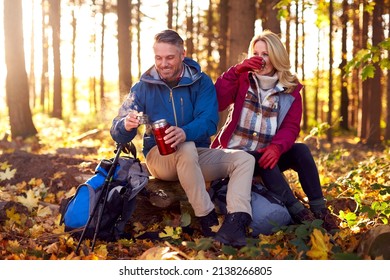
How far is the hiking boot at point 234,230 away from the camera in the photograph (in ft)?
14.2

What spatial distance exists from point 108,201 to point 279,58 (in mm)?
1953

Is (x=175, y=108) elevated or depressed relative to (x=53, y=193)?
elevated

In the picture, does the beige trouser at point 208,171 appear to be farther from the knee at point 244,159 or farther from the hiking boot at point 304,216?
the hiking boot at point 304,216

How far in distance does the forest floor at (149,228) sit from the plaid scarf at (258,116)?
87 centimetres

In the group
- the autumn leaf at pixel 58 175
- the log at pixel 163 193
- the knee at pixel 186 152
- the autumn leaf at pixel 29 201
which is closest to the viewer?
the knee at pixel 186 152

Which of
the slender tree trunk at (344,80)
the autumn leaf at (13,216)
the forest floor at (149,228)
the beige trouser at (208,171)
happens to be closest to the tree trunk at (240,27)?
the forest floor at (149,228)

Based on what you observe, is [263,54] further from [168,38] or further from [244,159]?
[244,159]

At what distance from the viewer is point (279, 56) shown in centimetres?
Result: 512

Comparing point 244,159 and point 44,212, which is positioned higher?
point 244,159

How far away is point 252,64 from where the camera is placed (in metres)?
4.93

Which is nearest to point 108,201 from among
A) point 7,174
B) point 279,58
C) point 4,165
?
point 279,58

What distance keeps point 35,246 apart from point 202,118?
5.49 feet
